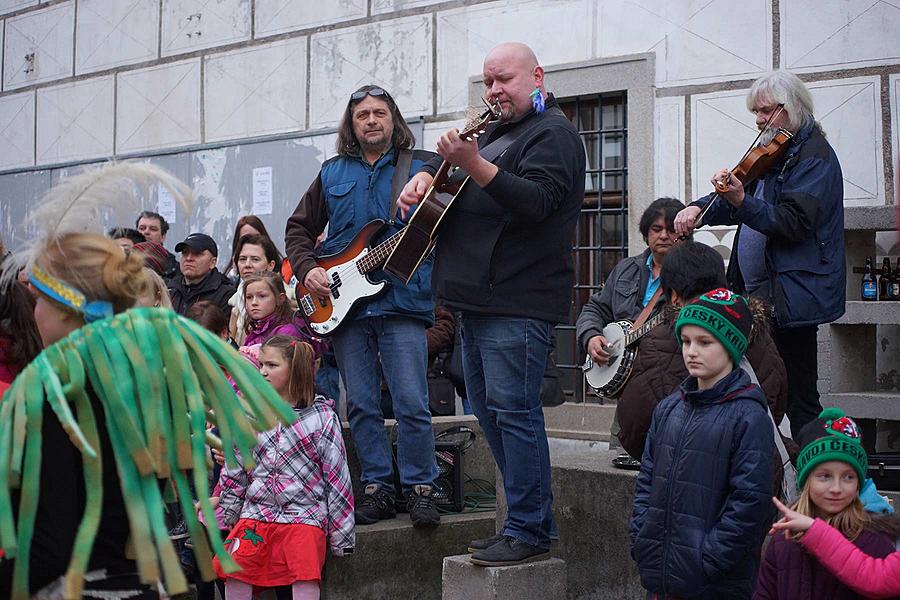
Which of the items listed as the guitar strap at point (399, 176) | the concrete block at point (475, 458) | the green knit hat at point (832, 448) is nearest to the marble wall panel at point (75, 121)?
the concrete block at point (475, 458)

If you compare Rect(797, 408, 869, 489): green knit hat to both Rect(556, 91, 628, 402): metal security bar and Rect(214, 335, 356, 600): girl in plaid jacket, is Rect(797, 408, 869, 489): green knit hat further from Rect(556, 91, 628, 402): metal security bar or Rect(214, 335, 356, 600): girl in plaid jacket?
Rect(556, 91, 628, 402): metal security bar

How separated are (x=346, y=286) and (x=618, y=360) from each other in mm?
1332

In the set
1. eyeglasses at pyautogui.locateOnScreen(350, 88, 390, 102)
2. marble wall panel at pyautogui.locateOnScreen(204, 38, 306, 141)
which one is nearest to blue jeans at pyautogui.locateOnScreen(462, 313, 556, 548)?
eyeglasses at pyautogui.locateOnScreen(350, 88, 390, 102)

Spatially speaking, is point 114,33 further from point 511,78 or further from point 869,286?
point 511,78

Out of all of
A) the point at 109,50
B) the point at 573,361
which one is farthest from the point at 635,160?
the point at 109,50

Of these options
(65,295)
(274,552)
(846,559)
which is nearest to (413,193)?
(274,552)

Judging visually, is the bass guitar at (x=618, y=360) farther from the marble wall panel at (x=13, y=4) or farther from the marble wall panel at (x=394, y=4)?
the marble wall panel at (x=13, y=4)

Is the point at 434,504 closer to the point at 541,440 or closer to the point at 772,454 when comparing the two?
the point at 541,440

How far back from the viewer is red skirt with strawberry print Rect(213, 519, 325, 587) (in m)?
5.57

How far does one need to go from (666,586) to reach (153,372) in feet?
7.03

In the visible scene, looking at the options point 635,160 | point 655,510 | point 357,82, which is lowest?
point 655,510

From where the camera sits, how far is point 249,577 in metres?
5.57

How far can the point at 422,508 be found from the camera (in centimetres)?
613

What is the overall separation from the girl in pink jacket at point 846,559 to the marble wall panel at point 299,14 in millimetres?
7222
